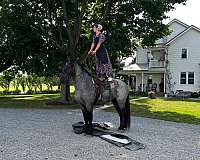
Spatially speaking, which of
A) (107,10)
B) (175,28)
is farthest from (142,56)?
(107,10)

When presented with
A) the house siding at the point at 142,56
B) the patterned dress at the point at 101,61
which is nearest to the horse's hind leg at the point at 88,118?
the patterned dress at the point at 101,61

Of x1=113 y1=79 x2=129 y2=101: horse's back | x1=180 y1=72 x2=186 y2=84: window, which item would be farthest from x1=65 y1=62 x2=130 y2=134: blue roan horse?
x1=180 y1=72 x2=186 y2=84: window

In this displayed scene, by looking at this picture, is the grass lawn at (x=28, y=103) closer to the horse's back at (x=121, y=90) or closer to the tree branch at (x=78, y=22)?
the tree branch at (x=78, y=22)

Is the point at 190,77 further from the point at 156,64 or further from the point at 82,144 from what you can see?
the point at 82,144

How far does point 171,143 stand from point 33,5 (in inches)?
661

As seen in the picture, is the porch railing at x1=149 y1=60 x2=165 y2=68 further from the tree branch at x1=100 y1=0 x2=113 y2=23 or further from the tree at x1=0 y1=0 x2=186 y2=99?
the tree branch at x1=100 y1=0 x2=113 y2=23

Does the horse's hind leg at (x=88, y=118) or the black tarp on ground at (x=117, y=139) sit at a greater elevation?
the horse's hind leg at (x=88, y=118)

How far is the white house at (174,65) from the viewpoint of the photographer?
39594mm

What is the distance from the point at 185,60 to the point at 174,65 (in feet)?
4.54

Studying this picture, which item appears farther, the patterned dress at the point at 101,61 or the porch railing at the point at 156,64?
the porch railing at the point at 156,64

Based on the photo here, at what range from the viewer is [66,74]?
10617 mm

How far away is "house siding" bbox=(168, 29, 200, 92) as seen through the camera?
129 feet

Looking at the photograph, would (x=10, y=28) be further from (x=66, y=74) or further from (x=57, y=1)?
(x=66, y=74)

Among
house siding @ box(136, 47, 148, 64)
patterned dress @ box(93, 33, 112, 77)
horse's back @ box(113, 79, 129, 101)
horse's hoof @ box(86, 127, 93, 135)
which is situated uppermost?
house siding @ box(136, 47, 148, 64)
